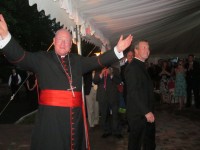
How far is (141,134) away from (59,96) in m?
1.60

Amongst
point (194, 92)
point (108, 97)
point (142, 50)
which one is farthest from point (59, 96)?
point (194, 92)

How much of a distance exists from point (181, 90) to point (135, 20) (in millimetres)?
6034

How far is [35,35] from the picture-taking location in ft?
95.7

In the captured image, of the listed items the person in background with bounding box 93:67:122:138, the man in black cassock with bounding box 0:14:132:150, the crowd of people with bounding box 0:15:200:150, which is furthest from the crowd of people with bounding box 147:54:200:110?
the man in black cassock with bounding box 0:14:132:150

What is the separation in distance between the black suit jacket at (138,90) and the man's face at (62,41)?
1.23 metres

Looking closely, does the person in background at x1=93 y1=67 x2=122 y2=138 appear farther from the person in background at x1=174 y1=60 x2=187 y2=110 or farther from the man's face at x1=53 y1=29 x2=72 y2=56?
the person in background at x1=174 y1=60 x2=187 y2=110

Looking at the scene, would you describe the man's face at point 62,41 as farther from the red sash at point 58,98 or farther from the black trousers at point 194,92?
the black trousers at point 194,92

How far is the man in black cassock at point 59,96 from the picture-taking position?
305cm

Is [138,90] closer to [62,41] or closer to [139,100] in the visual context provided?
[139,100]

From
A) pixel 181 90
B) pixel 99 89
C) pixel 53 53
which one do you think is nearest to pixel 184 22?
pixel 99 89

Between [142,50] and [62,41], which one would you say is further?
[142,50]

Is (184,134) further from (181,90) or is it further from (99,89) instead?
(181,90)

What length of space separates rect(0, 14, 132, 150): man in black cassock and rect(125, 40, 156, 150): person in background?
1.05 meters

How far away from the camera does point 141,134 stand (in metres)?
4.18
